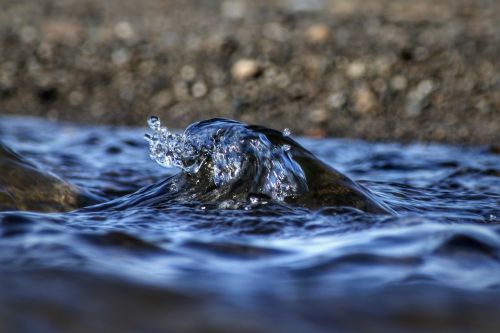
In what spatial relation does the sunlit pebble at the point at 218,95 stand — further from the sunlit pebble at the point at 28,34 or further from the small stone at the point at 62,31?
the sunlit pebble at the point at 28,34

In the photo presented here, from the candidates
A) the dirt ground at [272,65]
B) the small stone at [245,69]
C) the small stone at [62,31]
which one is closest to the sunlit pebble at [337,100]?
the dirt ground at [272,65]

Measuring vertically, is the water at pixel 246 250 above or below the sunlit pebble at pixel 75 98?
below

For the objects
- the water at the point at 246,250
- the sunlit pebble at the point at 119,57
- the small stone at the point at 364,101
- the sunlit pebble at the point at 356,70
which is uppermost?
the sunlit pebble at the point at 119,57

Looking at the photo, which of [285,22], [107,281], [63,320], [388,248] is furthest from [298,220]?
[285,22]

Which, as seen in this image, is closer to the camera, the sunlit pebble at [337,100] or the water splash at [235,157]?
the water splash at [235,157]

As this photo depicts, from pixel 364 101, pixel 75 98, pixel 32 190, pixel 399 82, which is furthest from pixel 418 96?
pixel 32 190

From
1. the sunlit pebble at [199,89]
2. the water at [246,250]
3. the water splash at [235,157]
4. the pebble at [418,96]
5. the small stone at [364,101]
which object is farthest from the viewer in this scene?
the sunlit pebble at [199,89]
